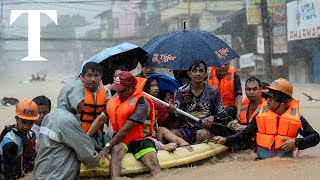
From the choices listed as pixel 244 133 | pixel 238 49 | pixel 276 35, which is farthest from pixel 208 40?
pixel 238 49

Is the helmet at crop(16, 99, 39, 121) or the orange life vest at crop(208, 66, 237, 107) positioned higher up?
the orange life vest at crop(208, 66, 237, 107)

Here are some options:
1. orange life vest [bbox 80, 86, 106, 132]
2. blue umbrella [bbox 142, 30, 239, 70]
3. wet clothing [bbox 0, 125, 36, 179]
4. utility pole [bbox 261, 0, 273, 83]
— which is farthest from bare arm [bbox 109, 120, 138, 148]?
utility pole [bbox 261, 0, 273, 83]

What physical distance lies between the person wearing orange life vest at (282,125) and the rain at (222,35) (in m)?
0.22

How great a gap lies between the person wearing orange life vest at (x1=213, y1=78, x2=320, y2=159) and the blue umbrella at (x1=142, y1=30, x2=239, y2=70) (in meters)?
1.66

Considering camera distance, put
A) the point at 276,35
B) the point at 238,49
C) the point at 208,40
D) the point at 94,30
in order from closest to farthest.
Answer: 1. the point at 208,40
2. the point at 276,35
3. the point at 238,49
4. the point at 94,30

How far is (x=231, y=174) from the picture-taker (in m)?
4.78

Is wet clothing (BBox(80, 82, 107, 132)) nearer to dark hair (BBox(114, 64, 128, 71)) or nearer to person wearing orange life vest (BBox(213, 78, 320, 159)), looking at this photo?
dark hair (BBox(114, 64, 128, 71))

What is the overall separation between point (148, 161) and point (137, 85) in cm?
76

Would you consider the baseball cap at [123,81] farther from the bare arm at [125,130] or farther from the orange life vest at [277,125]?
the orange life vest at [277,125]

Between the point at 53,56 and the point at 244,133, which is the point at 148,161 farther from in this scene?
the point at 53,56

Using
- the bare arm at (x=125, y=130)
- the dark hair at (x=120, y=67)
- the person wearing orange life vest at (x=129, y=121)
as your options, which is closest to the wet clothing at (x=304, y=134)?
the person wearing orange life vest at (x=129, y=121)

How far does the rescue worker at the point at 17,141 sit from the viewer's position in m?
5.00

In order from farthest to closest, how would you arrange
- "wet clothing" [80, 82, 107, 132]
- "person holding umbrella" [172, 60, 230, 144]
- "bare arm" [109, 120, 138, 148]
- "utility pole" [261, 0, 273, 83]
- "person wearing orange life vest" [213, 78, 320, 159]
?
"utility pole" [261, 0, 273, 83] < "person holding umbrella" [172, 60, 230, 144] < "wet clothing" [80, 82, 107, 132] < "person wearing orange life vest" [213, 78, 320, 159] < "bare arm" [109, 120, 138, 148]

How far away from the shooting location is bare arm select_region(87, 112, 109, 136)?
543 cm
